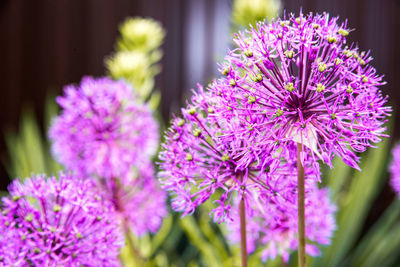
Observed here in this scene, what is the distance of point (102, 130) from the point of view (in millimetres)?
553

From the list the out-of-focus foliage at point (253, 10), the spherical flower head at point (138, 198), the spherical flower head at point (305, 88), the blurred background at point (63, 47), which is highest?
the blurred background at point (63, 47)

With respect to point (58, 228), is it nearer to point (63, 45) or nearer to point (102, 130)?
point (102, 130)

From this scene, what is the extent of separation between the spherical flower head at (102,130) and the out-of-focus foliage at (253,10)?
0.18 meters

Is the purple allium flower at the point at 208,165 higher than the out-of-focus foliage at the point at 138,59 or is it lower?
lower

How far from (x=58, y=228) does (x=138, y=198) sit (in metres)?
0.24

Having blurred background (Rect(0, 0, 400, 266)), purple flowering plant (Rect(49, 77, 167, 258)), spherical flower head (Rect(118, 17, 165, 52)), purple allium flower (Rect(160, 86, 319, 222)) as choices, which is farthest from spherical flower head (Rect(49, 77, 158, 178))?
blurred background (Rect(0, 0, 400, 266))

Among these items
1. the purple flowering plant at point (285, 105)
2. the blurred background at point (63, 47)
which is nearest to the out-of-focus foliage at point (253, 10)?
the purple flowering plant at point (285, 105)

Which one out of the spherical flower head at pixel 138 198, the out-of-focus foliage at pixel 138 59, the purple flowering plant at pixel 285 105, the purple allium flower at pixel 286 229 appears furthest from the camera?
the out-of-focus foliage at pixel 138 59

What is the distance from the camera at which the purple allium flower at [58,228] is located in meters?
0.29

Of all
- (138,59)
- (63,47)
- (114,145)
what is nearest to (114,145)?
(114,145)

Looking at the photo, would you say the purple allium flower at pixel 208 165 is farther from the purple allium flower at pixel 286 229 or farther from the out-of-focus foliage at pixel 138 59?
the out-of-focus foliage at pixel 138 59

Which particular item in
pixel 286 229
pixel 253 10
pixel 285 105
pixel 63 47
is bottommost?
pixel 286 229

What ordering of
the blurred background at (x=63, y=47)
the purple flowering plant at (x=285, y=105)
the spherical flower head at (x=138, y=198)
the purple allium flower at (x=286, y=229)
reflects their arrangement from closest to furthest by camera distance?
the purple flowering plant at (x=285, y=105) → the purple allium flower at (x=286, y=229) → the spherical flower head at (x=138, y=198) → the blurred background at (x=63, y=47)

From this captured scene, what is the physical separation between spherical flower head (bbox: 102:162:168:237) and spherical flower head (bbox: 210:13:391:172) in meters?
0.29
